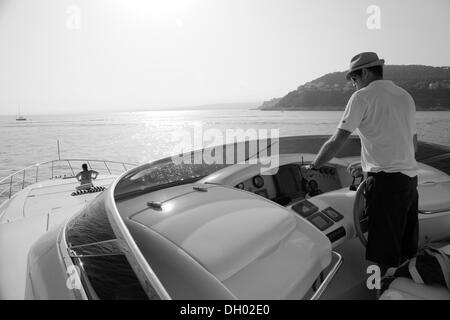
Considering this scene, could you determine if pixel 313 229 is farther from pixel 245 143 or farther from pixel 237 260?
pixel 245 143

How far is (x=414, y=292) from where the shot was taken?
1289 mm

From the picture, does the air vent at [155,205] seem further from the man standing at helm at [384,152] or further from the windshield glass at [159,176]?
the man standing at helm at [384,152]

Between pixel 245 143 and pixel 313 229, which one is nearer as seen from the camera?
pixel 313 229

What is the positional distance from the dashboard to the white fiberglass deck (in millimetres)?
1730

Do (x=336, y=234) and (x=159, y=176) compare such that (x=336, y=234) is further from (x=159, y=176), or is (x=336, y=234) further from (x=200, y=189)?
(x=159, y=176)

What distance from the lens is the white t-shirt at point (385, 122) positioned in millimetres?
1547

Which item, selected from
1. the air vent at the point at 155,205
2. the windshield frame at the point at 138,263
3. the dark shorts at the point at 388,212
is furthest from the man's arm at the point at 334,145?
the windshield frame at the point at 138,263

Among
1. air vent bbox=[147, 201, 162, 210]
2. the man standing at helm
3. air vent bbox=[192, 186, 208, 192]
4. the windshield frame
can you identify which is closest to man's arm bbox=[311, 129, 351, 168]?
the man standing at helm

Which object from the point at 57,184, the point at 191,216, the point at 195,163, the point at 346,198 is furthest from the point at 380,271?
the point at 57,184

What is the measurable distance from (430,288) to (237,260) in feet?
2.92

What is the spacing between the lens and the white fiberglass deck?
165 cm

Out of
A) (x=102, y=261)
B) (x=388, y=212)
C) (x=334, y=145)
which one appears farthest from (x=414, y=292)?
(x=102, y=261)

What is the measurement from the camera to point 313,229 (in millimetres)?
1629

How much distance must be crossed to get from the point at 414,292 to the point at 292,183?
5.84 feet
